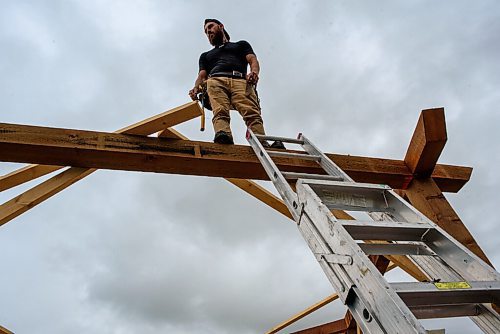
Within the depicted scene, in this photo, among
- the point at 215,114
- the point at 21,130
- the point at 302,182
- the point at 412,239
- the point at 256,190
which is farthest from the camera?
the point at 256,190

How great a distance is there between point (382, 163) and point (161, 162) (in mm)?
1711

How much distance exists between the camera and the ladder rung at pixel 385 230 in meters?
1.46

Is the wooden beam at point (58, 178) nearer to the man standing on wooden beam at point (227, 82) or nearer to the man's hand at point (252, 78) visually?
the man standing on wooden beam at point (227, 82)

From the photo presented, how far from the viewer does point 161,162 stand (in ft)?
8.07

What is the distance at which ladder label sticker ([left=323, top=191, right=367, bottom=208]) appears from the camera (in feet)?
5.98

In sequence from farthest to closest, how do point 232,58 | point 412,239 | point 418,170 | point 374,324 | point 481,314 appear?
point 232,58 < point 418,170 < point 412,239 < point 481,314 < point 374,324

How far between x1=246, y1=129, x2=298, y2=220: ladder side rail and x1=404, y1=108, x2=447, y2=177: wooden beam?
1185 millimetres

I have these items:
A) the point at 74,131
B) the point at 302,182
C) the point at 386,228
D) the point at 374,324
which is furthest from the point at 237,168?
the point at 374,324

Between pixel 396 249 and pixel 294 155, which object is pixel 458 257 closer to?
pixel 396 249

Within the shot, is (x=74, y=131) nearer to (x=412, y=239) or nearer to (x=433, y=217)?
(x=412, y=239)

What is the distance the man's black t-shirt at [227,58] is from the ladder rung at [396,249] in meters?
2.32

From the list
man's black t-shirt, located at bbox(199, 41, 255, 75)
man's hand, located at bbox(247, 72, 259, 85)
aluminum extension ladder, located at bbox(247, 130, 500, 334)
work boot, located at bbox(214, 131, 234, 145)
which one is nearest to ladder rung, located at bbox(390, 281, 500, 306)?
aluminum extension ladder, located at bbox(247, 130, 500, 334)

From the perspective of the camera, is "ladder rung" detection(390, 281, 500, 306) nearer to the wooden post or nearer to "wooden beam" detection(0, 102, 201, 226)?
the wooden post

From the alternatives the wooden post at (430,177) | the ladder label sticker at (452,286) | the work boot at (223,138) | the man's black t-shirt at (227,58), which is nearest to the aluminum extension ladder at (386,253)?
the ladder label sticker at (452,286)
